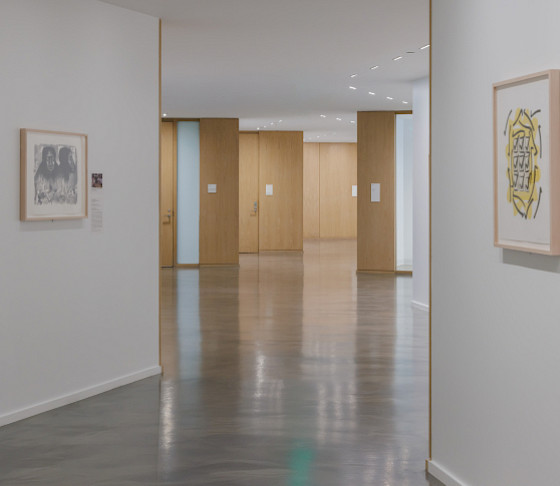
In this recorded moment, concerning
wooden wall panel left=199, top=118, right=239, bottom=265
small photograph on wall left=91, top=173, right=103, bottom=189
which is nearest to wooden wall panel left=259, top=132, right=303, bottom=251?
wooden wall panel left=199, top=118, right=239, bottom=265

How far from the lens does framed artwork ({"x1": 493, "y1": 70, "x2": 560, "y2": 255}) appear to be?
10.9ft

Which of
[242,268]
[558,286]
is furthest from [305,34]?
[242,268]

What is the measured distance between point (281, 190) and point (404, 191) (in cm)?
633

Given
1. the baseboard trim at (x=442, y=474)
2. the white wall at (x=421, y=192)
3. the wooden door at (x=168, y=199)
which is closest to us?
the baseboard trim at (x=442, y=474)

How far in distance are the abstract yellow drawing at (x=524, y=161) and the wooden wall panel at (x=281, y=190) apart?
1767cm

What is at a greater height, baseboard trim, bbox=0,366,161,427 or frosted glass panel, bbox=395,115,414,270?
frosted glass panel, bbox=395,115,414,270

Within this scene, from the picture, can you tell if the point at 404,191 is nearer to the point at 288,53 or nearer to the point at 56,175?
the point at 288,53

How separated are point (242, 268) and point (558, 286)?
14.0 m

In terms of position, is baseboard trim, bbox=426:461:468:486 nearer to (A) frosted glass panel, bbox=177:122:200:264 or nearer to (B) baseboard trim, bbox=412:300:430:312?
(B) baseboard trim, bbox=412:300:430:312

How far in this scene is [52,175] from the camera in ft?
20.4

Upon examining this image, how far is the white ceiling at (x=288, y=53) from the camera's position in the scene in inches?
289

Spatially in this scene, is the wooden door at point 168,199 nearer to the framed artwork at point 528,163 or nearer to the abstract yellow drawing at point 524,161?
the framed artwork at point 528,163

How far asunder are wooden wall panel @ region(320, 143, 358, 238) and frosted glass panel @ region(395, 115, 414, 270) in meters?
11.0

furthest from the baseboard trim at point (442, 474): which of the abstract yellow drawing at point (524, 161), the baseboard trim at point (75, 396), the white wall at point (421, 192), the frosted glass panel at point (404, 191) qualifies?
the frosted glass panel at point (404, 191)
